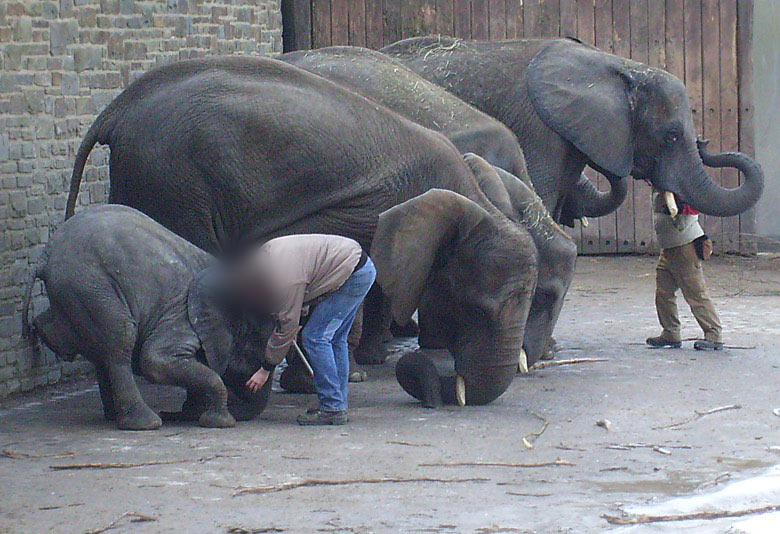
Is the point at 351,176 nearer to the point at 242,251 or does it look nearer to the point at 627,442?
the point at 242,251

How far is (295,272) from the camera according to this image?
742 cm

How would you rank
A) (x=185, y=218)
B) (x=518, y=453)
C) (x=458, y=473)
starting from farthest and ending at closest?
1. (x=185, y=218)
2. (x=518, y=453)
3. (x=458, y=473)

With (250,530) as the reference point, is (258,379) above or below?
above

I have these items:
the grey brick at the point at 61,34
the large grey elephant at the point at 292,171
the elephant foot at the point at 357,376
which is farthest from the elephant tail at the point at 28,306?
the elephant foot at the point at 357,376

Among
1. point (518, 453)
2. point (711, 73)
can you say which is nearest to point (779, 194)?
point (711, 73)

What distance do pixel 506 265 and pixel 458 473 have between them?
205cm

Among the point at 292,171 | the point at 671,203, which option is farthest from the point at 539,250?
the point at 671,203

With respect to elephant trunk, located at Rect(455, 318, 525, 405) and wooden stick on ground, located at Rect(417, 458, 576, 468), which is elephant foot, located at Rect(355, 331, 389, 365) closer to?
elephant trunk, located at Rect(455, 318, 525, 405)

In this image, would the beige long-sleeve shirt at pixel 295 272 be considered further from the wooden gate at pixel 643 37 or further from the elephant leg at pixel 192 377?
the wooden gate at pixel 643 37

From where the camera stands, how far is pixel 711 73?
1556 centimetres

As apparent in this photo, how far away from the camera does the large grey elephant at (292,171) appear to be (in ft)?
27.3

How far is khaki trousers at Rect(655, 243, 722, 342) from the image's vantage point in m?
10.3

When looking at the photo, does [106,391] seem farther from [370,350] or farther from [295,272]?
[370,350]

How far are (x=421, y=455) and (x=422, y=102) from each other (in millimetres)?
3396
